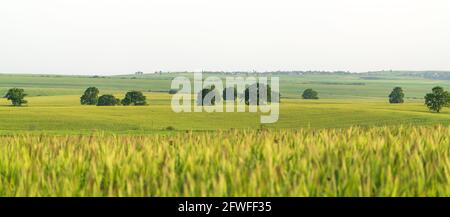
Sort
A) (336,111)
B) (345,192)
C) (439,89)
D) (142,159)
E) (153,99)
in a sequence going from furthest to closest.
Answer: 1. (153,99)
2. (439,89)
3. (336,111)
4. (142,159)
5. (345,192)

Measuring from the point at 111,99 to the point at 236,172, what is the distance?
11391 centimetres

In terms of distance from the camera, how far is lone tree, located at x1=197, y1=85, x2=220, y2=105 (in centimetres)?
A: 11229

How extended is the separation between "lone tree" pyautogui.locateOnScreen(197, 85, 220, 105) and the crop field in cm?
10088

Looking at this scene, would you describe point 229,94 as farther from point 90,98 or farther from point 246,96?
point 90,98

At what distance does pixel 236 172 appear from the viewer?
5562mm

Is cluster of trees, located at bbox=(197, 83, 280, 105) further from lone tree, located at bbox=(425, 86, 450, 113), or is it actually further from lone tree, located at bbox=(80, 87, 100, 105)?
lone tree, located at bbox=(425, 86, 450, 113)

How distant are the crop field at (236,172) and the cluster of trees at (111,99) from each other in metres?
107

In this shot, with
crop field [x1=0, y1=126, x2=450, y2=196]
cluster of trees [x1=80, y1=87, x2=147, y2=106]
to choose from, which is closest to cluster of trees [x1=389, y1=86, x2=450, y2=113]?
cluster of trees [x1=80, y1=87, x2=147, y2=106]
